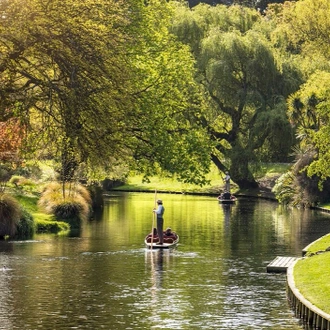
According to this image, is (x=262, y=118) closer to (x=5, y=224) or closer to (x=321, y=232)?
(x=321, y=232)

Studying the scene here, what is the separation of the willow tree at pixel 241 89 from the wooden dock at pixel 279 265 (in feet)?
139

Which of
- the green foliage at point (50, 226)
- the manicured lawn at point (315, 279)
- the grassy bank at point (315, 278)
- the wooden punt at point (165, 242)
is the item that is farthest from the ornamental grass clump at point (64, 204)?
the manicured lawn at point (315, 279)

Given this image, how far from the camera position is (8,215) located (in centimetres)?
4391

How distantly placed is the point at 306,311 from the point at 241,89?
57079mm

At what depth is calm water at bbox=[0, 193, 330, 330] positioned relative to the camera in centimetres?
2503

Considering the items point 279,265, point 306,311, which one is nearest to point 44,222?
point 279,265

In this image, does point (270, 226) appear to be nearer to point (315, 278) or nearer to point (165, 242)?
point (165, 242)

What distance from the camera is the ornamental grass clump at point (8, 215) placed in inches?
1714

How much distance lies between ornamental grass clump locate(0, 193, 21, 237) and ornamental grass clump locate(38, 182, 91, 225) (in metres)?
7.38

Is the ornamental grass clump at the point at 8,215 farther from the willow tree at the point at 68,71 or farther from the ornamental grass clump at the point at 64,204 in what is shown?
the ornamental grass clump at the point at 64,204

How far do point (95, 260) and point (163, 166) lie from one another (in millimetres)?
15491

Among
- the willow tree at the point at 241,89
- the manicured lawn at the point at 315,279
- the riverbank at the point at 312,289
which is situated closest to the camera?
the riverbank at the point at 312,289

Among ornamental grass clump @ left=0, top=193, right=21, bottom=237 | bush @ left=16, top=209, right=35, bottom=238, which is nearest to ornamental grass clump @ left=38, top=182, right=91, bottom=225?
bush @ left=16, top=209, right=35, bottom=238

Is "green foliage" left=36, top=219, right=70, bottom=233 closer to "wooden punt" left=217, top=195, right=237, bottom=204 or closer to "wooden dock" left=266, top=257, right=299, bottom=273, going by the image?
"wooden dock" left=266, top=257, right=299, bottom=273
